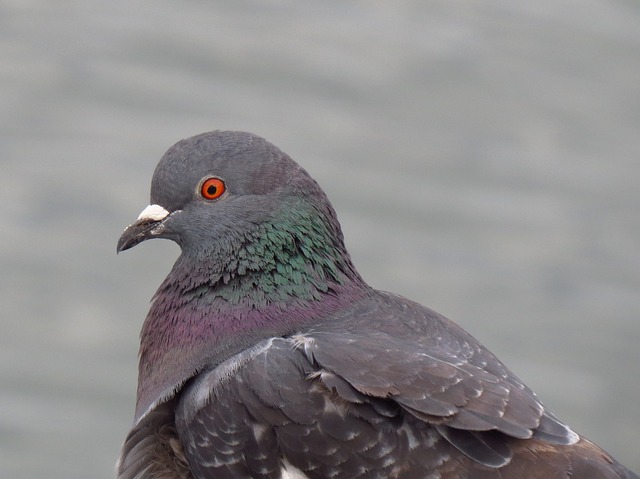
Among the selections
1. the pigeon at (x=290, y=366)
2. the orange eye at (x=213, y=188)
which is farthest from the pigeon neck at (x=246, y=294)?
the orange eye at (x=213, y=188)

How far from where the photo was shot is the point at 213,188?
7.45 metres

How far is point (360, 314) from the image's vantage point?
7.34 metres

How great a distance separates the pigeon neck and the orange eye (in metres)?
0.25

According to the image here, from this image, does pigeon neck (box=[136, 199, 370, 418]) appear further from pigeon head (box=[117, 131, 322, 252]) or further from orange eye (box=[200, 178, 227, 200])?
orange eye (box=[200, 178, 227, 200])

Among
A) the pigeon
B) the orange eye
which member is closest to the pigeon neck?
A: the pigeon

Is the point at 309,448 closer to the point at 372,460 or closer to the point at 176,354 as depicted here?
the point at 372,460

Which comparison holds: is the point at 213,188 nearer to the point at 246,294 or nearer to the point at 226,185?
the point at 226,185

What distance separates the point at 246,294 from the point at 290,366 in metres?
0.63

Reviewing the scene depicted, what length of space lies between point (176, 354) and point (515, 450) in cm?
183

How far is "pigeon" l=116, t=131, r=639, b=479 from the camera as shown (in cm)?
667

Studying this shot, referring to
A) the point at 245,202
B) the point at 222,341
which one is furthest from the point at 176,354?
the point at 245,202

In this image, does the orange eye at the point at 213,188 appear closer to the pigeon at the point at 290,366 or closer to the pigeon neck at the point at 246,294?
the pigeon at the point at 290,366

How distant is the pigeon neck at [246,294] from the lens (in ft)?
23.6

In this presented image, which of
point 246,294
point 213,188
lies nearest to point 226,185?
point 213,188
